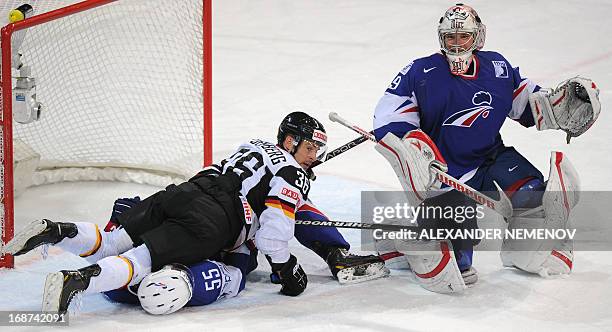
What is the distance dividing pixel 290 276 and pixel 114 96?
1.73 m

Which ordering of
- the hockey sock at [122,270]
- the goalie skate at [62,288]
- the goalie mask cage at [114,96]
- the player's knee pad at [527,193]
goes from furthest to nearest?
the goalie mask cage at [114,96], the player's knee pad at [527,193], the hockey sock at [122,270], the goalie skate at [62,288]

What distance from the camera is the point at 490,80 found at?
3.54 m

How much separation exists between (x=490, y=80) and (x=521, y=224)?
0.49 meters

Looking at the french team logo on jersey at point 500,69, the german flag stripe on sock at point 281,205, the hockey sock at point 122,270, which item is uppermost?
the french team logo on jersey at point 500,69

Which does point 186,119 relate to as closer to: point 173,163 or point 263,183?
point 173,163

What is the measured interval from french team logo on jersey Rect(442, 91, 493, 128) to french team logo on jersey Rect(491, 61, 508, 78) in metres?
0.10

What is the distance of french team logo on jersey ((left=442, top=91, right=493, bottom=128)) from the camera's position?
11.5 ft

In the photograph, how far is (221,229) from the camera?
3.20m

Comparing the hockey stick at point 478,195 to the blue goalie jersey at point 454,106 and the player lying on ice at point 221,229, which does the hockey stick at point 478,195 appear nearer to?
the blue goalie jersey at point 454,106

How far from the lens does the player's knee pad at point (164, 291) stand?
2973mm

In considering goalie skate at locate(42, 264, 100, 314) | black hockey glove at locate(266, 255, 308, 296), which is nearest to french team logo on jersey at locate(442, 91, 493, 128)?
black hockey glove at locate(266, 255, 308, 296)

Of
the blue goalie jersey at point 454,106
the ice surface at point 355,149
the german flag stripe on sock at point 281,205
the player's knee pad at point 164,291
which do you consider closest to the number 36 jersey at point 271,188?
the german flag stripe on sock at point 281,205

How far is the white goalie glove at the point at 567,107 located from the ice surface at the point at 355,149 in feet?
1.52

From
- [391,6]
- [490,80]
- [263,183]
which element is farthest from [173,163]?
[391,6]
